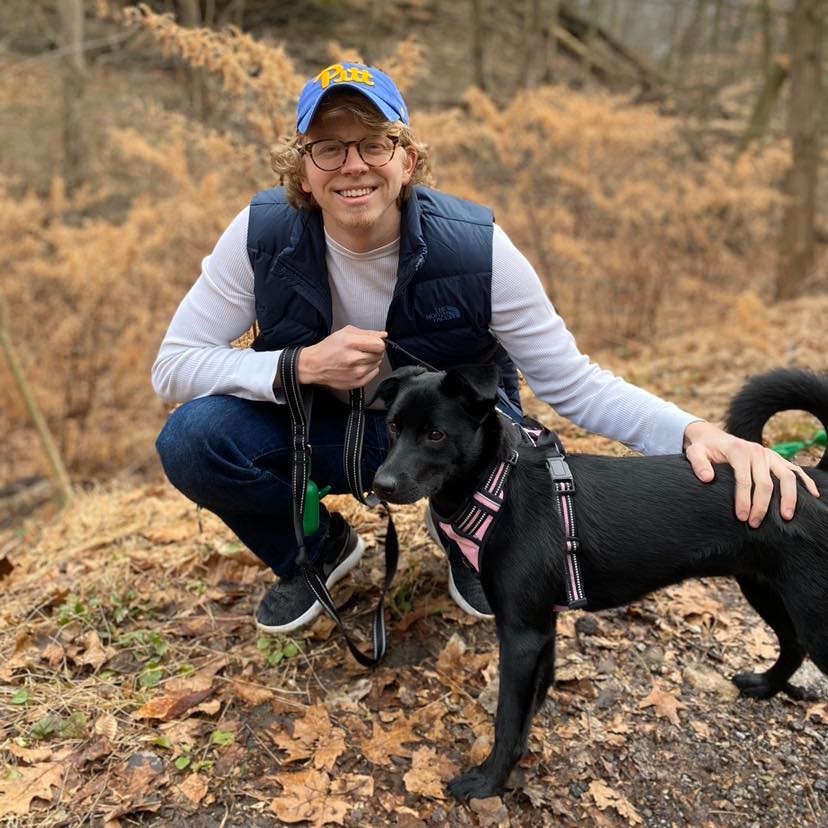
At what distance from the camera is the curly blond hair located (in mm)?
2303

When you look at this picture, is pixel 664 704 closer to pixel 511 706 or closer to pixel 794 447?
pixel 511 706

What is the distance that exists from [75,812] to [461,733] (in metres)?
1.26

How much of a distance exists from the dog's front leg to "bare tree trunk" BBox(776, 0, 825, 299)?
30.4 ft

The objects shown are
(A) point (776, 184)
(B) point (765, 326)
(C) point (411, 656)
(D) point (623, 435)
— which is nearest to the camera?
(D) point (623, 435)

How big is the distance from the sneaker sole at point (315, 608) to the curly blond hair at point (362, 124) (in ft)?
4.89

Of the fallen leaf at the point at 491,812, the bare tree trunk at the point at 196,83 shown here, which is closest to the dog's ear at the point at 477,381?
the fallen leaf at the point at 491,812

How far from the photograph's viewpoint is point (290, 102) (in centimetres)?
511

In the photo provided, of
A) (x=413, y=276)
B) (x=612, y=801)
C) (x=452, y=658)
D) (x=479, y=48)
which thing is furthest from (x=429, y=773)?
(x=479, y=48)

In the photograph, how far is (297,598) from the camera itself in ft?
9.56

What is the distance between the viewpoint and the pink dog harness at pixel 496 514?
7.09ft

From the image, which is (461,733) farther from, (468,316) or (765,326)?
(765,326)

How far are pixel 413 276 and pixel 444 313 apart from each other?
0.57ft

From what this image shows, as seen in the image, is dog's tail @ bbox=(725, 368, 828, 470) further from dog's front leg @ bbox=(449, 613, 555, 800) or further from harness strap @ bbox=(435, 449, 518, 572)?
dog's front leg @ bbox=(449, 613, 555, 800)

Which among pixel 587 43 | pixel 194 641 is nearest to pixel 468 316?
pixel 194 641
